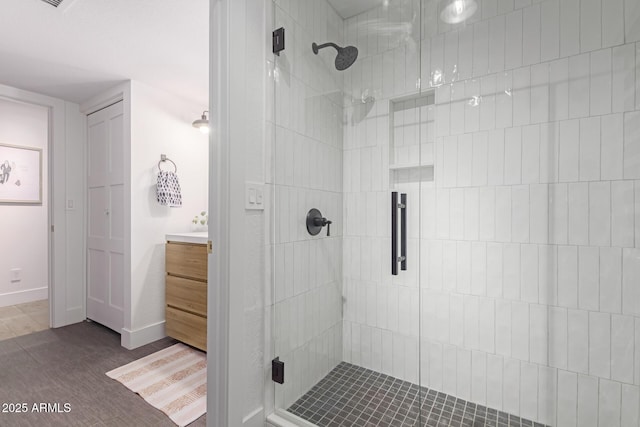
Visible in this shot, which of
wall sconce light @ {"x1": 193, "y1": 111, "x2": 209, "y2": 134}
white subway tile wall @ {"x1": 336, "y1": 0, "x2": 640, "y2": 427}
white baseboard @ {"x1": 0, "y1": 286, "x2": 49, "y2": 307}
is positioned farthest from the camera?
white baseboard @ {"x1": 0, "y1": 286, "x2": 49, "y2": 307}

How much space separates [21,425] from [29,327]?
6.01 ft

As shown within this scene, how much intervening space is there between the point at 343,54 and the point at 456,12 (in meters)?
0.58

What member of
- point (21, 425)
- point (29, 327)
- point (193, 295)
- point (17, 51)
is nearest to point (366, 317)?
point (193, 295)

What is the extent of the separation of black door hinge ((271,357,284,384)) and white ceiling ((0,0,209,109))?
1934 mm

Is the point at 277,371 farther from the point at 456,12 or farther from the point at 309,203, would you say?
the point at 456,12

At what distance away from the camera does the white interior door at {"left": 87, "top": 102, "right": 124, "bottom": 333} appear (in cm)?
268

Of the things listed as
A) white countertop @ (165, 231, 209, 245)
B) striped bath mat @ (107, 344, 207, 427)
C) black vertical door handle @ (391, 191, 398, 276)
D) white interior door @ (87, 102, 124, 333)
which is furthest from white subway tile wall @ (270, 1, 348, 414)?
white interior door @ (87, 102, 124, 333)

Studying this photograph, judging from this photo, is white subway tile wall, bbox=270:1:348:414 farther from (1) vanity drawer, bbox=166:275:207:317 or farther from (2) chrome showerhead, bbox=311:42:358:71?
(1) vanity drawer, bbox=166:275:207:317

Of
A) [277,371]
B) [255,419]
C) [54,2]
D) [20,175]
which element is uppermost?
[54,2]

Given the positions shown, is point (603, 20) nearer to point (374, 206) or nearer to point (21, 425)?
point (374, 206)

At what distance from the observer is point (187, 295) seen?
94.2 inches

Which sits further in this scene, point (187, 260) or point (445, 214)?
point (187, 260)

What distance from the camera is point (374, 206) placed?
1510 mm

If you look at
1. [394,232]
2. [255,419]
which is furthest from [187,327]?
[394,232]
